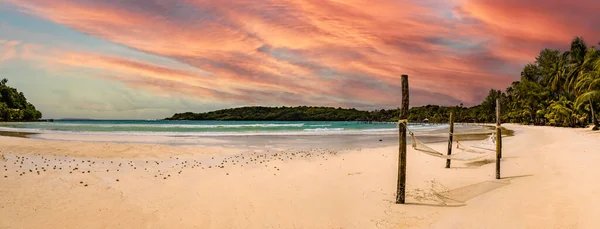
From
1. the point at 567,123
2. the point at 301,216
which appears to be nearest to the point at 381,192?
the point at 301,216

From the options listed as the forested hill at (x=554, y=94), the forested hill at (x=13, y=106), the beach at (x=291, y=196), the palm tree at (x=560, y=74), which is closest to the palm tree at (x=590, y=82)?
the forested hill at (x=554, y=94)

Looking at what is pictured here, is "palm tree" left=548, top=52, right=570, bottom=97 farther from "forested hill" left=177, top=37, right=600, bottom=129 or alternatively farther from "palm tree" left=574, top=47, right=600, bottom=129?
"palm tree" left=574, top=47, right=600, bottom=129

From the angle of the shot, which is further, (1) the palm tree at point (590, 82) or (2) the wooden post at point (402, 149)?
(1) the palm tree at point (590, 82)

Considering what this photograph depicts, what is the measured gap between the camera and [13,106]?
362 feet

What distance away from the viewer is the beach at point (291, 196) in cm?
594

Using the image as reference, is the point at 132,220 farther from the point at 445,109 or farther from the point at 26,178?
the point at 445,109

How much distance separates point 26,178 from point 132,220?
5.23 meters

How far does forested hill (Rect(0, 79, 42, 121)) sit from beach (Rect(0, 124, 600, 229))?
4194 inches

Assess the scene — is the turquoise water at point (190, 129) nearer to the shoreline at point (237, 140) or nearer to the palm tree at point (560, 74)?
the shoreline at point (237, 140)

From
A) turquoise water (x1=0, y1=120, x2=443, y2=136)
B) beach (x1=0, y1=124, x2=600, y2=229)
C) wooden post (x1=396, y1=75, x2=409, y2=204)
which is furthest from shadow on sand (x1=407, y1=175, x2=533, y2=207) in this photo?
turquoise water (x1=0, y1=120, x2=443, y2=136)

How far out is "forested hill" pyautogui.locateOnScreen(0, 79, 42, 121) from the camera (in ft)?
305

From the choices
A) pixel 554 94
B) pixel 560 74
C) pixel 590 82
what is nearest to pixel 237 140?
pixel 590 82

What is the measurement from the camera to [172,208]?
660 cm

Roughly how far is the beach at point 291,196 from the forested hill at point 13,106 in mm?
106531
